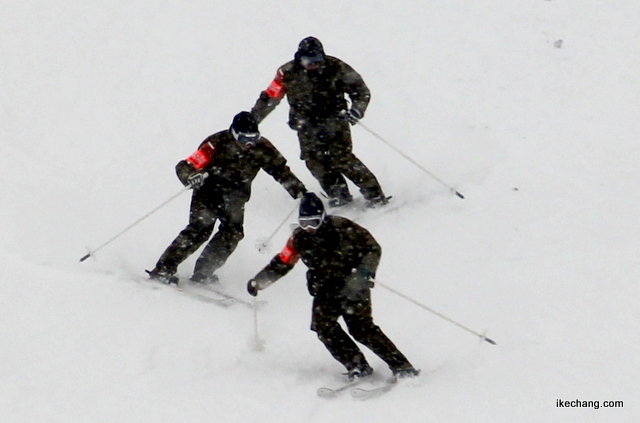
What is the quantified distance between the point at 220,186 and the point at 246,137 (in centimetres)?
60

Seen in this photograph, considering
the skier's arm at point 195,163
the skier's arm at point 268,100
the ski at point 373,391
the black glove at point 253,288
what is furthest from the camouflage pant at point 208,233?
the ski at point 373,391

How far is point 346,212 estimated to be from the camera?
9.27 metres

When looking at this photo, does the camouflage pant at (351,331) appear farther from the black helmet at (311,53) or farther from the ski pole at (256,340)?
the black helmet at (311,53)

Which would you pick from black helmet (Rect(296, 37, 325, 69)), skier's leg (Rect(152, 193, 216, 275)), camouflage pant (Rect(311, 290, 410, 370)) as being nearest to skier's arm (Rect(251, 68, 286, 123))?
black helmet (Rect(296, 37, 325, 69))

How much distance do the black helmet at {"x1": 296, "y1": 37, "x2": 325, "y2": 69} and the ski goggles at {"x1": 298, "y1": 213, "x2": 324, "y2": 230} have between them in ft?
8.11

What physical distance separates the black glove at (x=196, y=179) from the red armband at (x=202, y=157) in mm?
74

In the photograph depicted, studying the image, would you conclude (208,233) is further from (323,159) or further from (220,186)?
(323,159)

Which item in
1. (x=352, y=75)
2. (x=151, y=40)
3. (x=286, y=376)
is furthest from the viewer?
(x=151, y=40)

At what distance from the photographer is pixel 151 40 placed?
1152 centimetres

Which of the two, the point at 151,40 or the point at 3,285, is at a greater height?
the point at 151,40

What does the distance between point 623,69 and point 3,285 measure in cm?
759

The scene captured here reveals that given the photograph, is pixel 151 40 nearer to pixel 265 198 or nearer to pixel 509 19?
pixel 265 198

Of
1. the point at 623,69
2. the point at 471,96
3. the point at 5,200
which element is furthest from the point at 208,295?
the point at 623,69

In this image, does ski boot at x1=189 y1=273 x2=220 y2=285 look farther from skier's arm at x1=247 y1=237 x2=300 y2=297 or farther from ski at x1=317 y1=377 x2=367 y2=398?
ski at x1=317 y1=377 x2=367 y2=398
